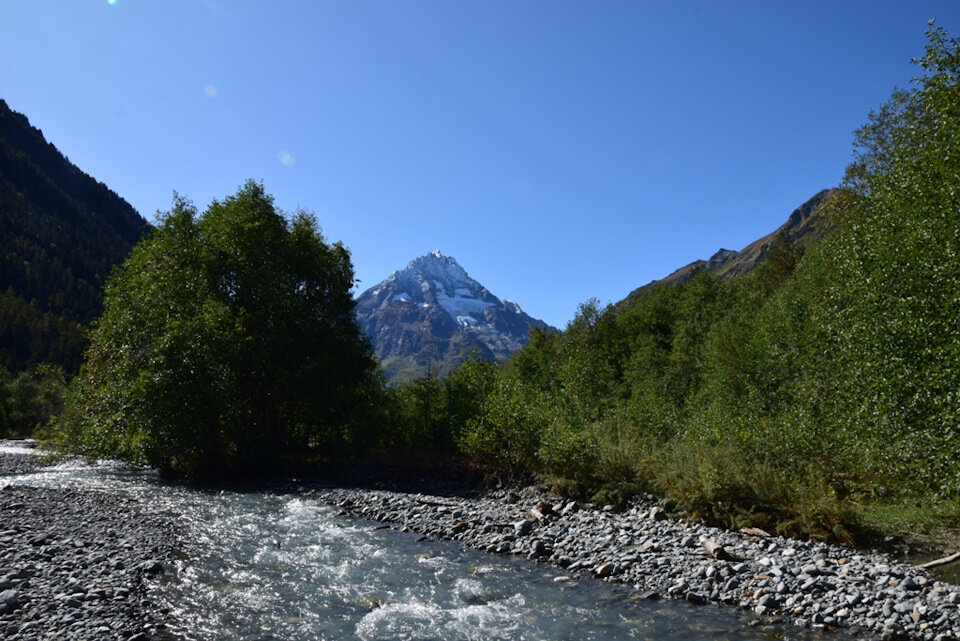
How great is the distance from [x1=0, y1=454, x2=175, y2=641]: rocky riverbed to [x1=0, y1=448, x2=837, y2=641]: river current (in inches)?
22.4

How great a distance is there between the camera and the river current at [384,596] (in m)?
9.48

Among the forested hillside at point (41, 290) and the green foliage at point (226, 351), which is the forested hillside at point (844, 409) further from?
the forested hillside at point (41, 290)

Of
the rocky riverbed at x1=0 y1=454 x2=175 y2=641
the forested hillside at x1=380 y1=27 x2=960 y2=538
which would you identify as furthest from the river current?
the forested hillside at x1=380 y1=27 x2=960 y2=538

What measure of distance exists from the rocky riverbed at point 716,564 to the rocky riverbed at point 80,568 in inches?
305

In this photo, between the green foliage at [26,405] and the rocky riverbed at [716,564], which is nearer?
the rocky riverbed at [716,564]

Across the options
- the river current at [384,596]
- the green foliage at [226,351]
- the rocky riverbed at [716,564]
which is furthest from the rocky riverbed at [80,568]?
the rocky riverbed at [716,564]

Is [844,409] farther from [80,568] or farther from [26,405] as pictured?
[26,405]

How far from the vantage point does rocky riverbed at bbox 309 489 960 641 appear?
944cm

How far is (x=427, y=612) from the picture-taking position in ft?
34.6

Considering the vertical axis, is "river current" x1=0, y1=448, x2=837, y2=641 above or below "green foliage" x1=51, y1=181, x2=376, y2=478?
below

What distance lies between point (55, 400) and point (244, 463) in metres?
69.1

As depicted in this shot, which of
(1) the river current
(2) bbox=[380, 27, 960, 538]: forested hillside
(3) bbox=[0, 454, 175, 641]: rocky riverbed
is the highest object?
(2) bbox=[380, 27, 960, 538]: forested hillside

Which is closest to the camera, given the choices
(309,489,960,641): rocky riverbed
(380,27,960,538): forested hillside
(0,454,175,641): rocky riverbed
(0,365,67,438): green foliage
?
(0,454,175,641): rocky riverbed

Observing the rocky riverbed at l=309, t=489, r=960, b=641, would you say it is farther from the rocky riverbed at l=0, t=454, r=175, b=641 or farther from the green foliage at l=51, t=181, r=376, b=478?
the green foliage at l=51, t=181, r=376, b=478
